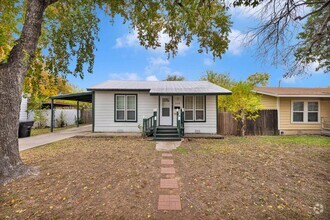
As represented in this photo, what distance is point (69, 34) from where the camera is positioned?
6293 mm

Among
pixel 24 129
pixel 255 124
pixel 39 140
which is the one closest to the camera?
pixel 39 140

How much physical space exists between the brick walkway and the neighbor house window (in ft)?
38.4

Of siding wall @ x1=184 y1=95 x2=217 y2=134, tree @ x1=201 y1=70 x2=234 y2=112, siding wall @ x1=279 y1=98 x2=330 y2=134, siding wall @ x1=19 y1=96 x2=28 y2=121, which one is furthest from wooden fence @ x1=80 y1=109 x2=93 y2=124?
siding wall @ x1=279 y1=98 x2=330 y2=134

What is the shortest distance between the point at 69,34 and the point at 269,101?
13.3 m

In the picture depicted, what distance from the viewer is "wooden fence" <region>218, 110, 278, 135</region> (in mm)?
12156

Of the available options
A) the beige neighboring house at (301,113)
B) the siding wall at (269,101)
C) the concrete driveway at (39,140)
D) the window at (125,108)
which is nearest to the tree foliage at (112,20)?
the concrete driveway at (39,140)

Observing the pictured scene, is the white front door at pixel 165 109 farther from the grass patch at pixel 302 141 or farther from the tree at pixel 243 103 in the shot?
the grass patch at pixel 302 141

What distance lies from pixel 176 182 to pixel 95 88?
903cm

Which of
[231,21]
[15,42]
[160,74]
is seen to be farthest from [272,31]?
[160,74]

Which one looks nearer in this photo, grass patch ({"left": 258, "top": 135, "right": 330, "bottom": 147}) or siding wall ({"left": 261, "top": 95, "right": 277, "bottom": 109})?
grass patch ({"left": 258, "top": 135, "right": 330, "bottom": 147})

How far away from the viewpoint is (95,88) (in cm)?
1110

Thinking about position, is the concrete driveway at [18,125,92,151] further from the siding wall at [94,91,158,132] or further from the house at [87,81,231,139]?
the house at [87,81,231,139]

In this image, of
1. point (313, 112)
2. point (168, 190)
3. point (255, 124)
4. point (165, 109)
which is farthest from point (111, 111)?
point (313, 112)

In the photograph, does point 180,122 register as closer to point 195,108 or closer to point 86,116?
point 195,108
